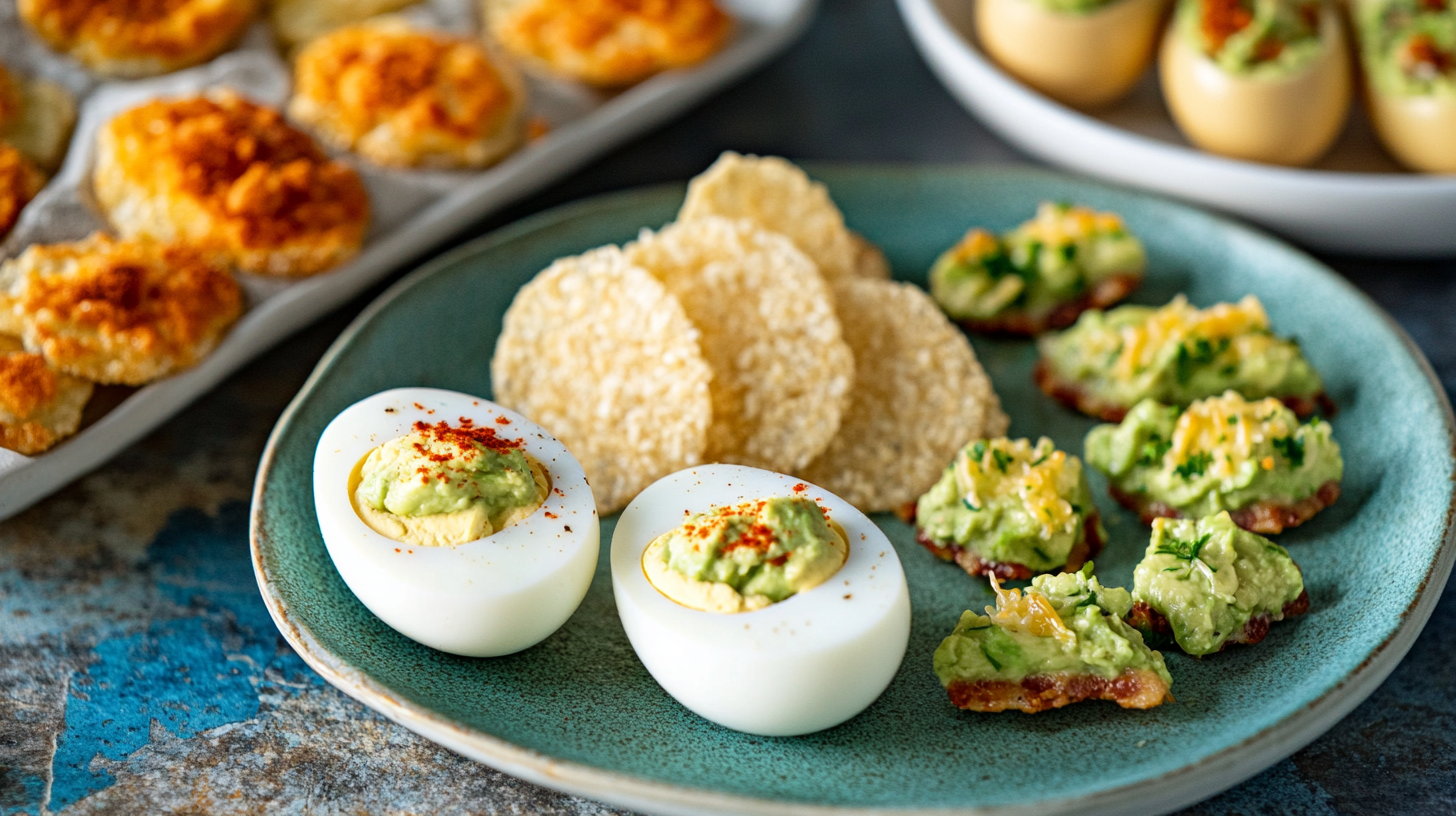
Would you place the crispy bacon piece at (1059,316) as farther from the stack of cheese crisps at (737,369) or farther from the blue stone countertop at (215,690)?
the blue stone countertop at (215,690)

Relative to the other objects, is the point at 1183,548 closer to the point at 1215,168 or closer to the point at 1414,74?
the point at 1215,168

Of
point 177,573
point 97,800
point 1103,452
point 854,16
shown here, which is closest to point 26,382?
point 177,573

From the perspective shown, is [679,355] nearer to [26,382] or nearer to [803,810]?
[803,810]

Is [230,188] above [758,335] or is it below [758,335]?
above

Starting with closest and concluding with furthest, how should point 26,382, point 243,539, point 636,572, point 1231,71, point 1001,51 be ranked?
point 636,572 < point 26,382 < point 243,539 < point 1231,71 < point 1001,51

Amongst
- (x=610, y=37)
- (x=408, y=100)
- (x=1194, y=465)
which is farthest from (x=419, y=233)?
(x=1194, y=465)

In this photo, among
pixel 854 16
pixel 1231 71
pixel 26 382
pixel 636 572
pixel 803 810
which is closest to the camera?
pixel 803 810
